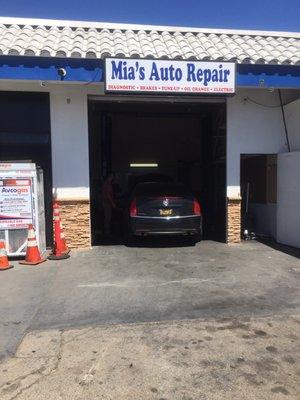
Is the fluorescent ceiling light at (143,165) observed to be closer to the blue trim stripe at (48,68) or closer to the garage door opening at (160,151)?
the garage door opening at (160,151)

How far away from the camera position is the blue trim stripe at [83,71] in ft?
26.9

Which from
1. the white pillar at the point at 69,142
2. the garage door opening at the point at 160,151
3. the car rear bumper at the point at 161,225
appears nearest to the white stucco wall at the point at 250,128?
the garage door opening at the point at 160,151

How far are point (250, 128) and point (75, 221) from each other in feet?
15.2

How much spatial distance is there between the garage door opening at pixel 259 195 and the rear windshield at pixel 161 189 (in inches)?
85.8

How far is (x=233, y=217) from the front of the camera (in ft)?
32.9

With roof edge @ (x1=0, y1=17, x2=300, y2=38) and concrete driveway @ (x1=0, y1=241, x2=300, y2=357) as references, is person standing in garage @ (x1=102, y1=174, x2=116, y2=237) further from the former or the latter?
roof edge @ (x1=0, y1=17, x2=300, y2=38)

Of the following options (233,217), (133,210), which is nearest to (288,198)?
(233,217)

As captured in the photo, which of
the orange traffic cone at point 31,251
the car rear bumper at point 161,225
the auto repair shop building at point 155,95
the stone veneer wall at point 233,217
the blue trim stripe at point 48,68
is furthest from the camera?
the stone veneer wall at point 233,217

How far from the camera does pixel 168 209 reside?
363 inches

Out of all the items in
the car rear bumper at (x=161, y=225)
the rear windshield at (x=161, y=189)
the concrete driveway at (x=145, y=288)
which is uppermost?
the rear windshield at (x=161, y=189)

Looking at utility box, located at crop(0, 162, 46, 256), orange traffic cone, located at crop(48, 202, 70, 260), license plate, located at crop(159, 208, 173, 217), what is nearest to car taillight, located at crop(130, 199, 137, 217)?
license plate, located at crop(159, 208, 173, 217)

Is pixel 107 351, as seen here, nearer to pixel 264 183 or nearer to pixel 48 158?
pixel 48 158

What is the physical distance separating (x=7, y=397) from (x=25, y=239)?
5229 mm

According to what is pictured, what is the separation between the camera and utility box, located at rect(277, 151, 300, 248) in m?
9.38
